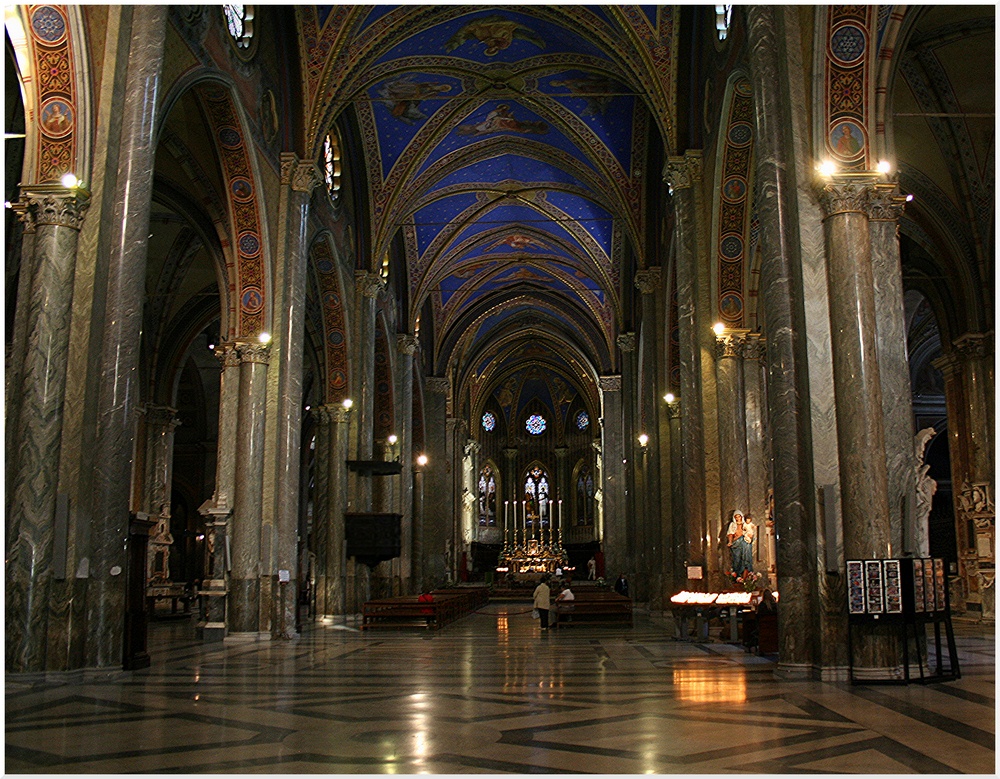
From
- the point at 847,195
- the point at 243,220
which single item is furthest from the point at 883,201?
the point at 243,220

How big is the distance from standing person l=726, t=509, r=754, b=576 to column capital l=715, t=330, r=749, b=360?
3.18 m

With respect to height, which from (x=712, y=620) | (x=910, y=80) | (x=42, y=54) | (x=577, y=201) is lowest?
(x=712, y=620)

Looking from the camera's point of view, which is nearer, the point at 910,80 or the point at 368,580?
the point at 910,80

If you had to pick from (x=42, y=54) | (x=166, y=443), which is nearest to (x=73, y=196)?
(x=42, y=54)

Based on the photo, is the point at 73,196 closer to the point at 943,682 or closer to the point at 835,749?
the point at 835,749

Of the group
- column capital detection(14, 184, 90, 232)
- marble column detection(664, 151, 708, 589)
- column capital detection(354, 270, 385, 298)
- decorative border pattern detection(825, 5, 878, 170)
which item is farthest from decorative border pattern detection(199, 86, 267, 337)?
decorative border pattern detection(825, 5, 878, 170)

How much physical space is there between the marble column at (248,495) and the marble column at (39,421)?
669 centimetres

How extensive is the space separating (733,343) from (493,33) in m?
10.7

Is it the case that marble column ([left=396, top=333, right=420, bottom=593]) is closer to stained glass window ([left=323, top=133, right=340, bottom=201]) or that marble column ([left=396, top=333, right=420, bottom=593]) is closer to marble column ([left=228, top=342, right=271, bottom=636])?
stained glass window ([left=323, top=133, right=340, bottom=201])

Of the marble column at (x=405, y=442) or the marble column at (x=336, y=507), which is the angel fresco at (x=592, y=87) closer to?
the marble column at (x=336, y=507)

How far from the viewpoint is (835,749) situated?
6.13m

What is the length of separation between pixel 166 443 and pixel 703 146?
797 inches

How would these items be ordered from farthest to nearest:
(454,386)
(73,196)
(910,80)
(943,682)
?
(454,386)
(910,80)
(73,196)
(943,682)

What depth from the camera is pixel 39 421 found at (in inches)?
410
